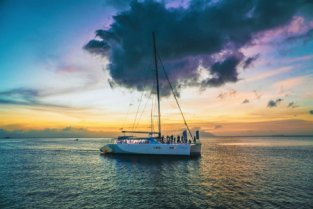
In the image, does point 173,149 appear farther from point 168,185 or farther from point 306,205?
point 306,205

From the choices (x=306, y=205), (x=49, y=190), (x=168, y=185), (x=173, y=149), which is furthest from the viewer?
(x=173, y=149)

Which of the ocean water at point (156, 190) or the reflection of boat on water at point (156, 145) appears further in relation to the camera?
the reflection of boat on water at point (156, 145)

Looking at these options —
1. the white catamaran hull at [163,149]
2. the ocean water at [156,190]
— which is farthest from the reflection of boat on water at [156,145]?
the ocean water at [156,190]

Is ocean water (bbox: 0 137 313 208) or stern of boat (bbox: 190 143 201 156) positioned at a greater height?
stern of boat (bbox: 190 143 201 156)

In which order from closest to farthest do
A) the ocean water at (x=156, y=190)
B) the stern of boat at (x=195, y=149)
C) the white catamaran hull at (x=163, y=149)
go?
the ocean water at (x=156, y=190) → the white catamaran hull at (x=163, y=149) → the stern of boat at (x=195, y=149)

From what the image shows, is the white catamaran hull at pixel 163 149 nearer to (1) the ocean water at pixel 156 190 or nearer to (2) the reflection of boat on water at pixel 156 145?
(2) the reflection of boat on water at pixel 156 145

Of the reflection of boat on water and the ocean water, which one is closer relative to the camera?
the ocean water

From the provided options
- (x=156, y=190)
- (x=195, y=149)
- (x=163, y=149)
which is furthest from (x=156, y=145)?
(x=156, y=190)

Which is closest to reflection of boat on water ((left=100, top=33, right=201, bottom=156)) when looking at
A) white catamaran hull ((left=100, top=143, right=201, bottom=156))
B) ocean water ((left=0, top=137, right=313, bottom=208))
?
white catamaran hull ((left=100, top=143, right=201, bottom=156))

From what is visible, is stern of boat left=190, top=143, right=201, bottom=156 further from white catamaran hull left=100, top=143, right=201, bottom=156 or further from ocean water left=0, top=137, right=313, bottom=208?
ocean water left=0, top=137, right=313, bottom=208

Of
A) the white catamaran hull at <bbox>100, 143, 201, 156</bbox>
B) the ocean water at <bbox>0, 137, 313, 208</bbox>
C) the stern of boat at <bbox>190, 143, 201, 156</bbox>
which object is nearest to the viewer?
the ocean water at <bbox>0, 137, 313, 208</bbox>

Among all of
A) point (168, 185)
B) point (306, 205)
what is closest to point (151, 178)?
point (168, 185)

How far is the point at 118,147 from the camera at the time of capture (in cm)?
7006

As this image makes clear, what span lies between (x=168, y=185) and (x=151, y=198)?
21.9 ft
